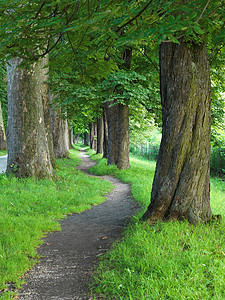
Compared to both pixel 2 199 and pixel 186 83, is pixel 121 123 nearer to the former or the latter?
pixel 2 199

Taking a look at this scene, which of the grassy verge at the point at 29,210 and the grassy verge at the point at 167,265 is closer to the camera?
the grassy verge at the point at 167,265

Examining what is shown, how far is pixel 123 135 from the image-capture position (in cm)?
1330

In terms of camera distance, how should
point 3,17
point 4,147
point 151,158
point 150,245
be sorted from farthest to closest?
point 151,158 < point 4,147 < point 150,245 < point 3,17

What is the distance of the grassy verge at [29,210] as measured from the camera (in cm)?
347

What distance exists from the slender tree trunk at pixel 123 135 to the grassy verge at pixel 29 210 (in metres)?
3.54

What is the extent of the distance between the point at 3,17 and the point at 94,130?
3394cm

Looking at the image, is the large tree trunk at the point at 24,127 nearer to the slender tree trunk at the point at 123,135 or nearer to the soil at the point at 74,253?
the soil at the point at 74,253

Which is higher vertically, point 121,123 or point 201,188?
point 121,123

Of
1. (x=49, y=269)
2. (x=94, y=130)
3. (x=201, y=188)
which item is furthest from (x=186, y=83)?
(x=94, y=130)

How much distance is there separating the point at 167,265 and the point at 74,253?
1.76 m

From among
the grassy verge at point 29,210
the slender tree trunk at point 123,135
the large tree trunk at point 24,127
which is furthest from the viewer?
the slender tree trunk at point 123,135

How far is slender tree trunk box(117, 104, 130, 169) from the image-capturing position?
12.9 meters

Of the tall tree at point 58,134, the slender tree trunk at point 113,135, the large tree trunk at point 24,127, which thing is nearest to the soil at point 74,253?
the large tree trunk at point 24,127

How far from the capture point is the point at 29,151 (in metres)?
8.31
